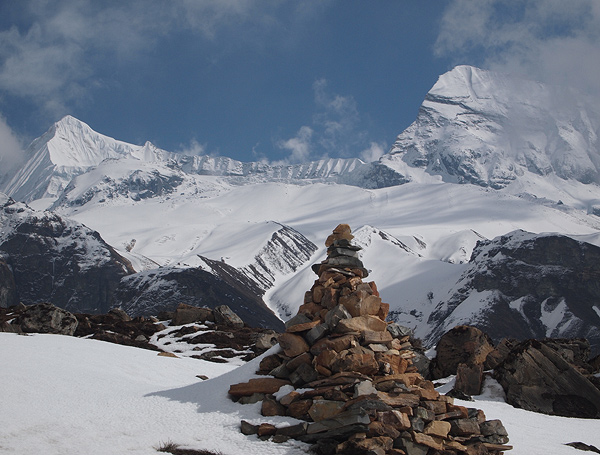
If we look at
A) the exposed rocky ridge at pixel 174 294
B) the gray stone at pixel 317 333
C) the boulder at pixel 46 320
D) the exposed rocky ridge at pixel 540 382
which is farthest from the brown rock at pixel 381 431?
the exposed rocky ridge at pixel 174 294

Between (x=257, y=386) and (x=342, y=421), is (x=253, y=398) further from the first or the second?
(x=342, y=421)

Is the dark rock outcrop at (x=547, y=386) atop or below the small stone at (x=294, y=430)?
atop

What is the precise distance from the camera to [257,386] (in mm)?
17531

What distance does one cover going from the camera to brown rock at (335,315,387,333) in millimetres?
17750

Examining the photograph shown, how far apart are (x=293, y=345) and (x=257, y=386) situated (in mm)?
1708

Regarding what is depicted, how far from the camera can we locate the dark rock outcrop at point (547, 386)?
25078 millimetres

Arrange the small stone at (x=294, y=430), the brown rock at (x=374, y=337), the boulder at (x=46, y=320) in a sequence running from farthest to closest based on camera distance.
A: the boulder at (x=46, y=320), the brown rock at (x=374, y=337), the small stone at (x=294, y=430)

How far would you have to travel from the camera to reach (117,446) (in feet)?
48.3

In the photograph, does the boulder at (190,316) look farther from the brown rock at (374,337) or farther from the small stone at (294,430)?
the small stone at (294,430)

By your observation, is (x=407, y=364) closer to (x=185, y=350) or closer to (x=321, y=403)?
(x=321, y=403)

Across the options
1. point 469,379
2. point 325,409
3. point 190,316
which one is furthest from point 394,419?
point 190,316

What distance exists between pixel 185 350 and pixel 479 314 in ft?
509

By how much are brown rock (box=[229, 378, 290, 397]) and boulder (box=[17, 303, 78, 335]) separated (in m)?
24.0

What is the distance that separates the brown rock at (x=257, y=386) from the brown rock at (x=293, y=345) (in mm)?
995
